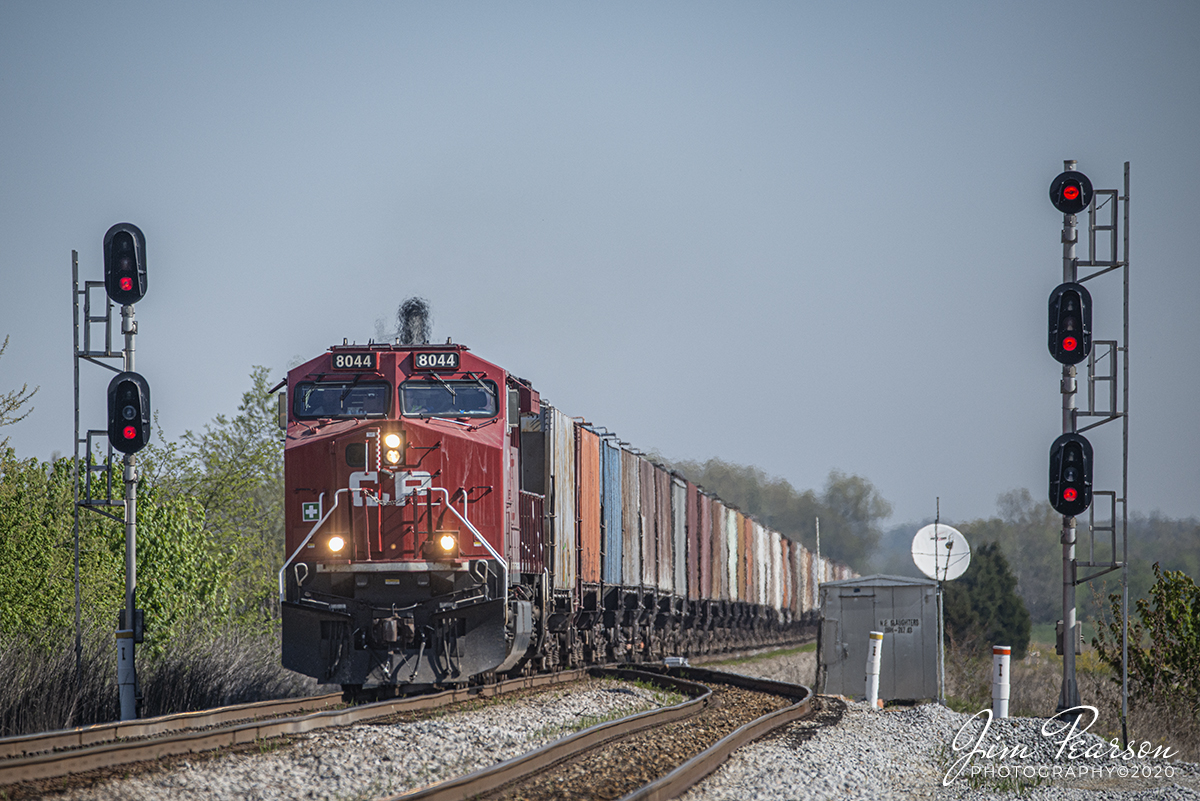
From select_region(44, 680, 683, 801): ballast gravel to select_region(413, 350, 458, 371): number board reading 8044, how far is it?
398 cm

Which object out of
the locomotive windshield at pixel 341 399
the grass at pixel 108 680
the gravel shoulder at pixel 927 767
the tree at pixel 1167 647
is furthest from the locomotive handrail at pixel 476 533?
the tree at pixel 1167 647

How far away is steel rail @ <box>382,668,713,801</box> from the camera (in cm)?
766

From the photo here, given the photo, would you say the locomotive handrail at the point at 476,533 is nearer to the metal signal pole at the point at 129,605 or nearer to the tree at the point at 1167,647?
the metal signal pole at the point at 129,605

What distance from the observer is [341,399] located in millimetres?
14500

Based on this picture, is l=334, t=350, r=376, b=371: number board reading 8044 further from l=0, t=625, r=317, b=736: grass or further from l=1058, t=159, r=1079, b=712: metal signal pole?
l=1058, t=159, r=1079, b=712: metal signal pole

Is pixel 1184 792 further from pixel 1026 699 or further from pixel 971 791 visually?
pixel 1026 699

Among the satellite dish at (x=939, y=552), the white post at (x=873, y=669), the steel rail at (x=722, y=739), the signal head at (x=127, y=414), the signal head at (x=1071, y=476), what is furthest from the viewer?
the satellite dish at (x=939, y=552)

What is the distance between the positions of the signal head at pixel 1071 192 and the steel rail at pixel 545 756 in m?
7.29

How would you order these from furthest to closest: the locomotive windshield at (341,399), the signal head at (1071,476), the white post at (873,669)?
1. the white post at (873,669)
2. the locomotive windshield at (341,399)
3. the signal head at (1071,476)

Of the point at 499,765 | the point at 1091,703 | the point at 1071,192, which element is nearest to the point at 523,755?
the point at 499,765

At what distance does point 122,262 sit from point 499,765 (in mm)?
8247

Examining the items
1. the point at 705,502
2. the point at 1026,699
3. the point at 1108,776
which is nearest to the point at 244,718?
the point at 1108,776

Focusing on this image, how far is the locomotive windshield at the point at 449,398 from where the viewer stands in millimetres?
14453

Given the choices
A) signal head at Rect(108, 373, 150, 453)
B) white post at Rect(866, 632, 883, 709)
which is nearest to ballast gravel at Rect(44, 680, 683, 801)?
signal head at Rect(108, 373, 150, 453)
